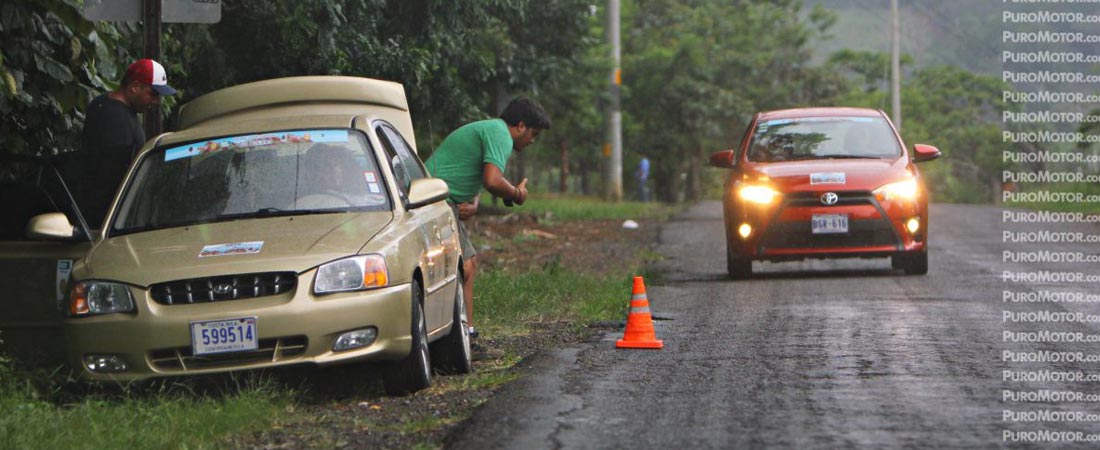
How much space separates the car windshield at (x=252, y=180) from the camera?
8.84 m

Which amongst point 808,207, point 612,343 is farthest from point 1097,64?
point 612,343

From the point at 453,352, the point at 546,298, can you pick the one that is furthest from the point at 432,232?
the point at 546,298

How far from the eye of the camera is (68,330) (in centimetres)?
794

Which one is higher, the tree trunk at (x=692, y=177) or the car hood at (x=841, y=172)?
the car hood at (x=841, y=172)

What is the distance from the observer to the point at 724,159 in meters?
16.4

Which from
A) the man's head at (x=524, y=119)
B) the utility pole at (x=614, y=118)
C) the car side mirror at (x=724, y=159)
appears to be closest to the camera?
the man's head at (x=524, y=119)

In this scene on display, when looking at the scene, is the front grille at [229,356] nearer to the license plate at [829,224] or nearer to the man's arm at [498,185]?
the man's arm at [498,185]

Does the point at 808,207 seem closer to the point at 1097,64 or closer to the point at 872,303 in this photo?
the point at 872,303

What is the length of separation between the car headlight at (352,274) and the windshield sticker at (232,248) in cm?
40

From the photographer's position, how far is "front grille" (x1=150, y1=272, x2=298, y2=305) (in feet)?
25.6

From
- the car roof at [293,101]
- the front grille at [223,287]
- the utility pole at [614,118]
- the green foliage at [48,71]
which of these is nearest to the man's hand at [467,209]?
the car roof at [293,101]

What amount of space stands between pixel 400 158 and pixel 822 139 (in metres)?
7.45

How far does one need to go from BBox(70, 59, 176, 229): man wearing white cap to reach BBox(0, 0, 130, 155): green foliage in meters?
0.43

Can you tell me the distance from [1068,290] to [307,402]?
7.73 m
